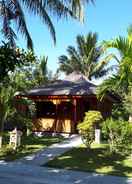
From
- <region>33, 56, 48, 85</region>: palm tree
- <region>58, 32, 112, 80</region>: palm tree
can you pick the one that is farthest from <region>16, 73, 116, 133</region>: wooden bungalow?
<region>58, 32, 112, 80</region>: palm tree

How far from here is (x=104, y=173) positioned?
15773mm

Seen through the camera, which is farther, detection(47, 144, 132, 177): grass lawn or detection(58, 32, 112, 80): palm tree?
detection(58, 32, 112, 80): palm tree

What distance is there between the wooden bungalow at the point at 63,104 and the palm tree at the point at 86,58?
1830 centimetres

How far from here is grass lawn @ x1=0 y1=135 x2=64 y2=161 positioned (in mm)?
19219

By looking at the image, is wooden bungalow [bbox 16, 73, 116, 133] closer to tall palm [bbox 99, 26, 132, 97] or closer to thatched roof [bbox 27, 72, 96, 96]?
thatched roof [bbox 27, 72, 96, 96]

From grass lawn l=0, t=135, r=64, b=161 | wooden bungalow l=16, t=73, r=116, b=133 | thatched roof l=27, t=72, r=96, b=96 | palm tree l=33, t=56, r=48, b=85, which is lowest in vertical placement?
grass lawn l=0, t=135, r=64, b=161

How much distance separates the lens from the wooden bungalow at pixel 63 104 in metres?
26.6

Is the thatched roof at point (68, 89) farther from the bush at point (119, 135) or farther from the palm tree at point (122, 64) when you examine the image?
the palm tree at point (122, 64)

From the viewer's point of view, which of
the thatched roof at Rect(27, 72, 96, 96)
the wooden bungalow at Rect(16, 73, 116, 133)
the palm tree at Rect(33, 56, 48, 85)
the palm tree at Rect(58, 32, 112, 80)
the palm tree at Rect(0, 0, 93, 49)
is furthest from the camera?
the palm tree at Rect(58, 32, 112, 80)

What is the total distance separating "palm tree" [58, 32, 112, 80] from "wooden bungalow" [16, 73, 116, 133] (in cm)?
1830

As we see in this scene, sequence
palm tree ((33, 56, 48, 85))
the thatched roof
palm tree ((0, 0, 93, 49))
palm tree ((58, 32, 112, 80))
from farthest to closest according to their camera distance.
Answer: palm tree ((58, 32, 112, 80)) → palm tree ((33, 56, 48, 85)) → the thatched roof → palm tree ((0, 0, 93, 49))

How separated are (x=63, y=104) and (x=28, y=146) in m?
7.36

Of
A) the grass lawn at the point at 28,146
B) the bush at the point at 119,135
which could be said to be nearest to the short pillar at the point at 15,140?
the grass lawn at the point at 28,146

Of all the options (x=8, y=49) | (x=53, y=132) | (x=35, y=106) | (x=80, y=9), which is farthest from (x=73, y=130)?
(x=8, y=49)
